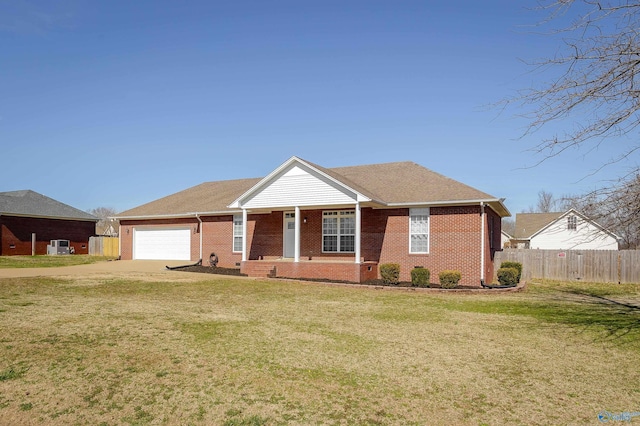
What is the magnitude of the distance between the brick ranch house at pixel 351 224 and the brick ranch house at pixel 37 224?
16967 mm

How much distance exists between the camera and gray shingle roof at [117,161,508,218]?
1912cm

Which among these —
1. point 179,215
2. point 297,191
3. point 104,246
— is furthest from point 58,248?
point 297,191

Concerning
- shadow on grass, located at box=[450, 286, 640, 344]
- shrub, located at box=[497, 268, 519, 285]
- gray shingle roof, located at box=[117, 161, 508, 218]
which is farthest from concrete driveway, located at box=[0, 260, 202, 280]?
shrub, located at box=[497, 268, 519, 285]

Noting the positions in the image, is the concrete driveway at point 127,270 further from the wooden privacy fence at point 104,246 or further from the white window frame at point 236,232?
the wooden privacy fence at point 104,246

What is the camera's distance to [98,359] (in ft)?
21.3

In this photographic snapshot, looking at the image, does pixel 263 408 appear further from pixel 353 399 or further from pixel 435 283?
pixel 435 283

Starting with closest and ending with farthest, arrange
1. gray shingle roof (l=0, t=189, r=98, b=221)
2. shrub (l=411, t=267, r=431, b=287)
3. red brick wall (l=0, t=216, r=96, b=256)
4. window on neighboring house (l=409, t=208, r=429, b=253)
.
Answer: shrub (l=411, t=267, r=431, b=287) → window on neighboring house (l=409, t=208, r=429, b=253) → red brick wall (l=0, t=216, r=96, b=256) → gray shingle roof (l=0, t=189, r=98, b=221)

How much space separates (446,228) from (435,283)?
2371mm

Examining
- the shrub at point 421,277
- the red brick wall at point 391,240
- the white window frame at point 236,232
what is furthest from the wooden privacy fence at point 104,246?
the shrub at point 421,277

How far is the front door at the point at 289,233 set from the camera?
2236cm

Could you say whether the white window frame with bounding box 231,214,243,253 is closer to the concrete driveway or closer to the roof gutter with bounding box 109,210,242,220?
the roof gutter with bounding box 109,210,242,220

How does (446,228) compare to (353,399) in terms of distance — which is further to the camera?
(446,228)

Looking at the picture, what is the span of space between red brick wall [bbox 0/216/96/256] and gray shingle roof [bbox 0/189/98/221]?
1.64 ft

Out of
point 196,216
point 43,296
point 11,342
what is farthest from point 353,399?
point 196,216
